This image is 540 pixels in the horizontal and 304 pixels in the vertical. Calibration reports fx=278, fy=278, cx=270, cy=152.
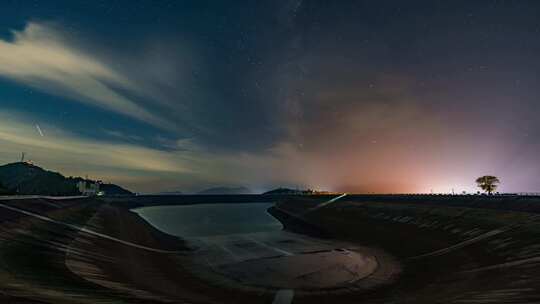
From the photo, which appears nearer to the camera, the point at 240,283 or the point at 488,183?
the point at 240,283

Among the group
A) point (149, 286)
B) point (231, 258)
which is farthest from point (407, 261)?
point (149, 286)

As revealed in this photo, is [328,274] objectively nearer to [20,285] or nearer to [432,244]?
[432,244]

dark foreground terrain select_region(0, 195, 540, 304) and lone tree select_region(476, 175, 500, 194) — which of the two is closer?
dark foreground terrain select_region(0, 195, 540, 304)

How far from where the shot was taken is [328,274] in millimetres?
39062

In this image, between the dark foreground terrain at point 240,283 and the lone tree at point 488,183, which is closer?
the dark foreground terrain at point 240,283

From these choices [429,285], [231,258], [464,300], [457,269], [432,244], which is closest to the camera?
[464,300]

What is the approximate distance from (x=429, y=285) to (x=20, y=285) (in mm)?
38783

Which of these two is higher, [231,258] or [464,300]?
[464,300]

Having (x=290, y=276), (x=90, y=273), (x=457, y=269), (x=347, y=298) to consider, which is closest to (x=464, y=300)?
(x=347, y=298)

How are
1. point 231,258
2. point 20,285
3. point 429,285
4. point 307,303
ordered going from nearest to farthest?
point 20,285 < point 307,303 < point 429,285 < point 231,258

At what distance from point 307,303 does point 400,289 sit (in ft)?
40.6

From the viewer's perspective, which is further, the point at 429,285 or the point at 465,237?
the point at 465,237

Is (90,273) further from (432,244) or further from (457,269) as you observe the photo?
(432,244)

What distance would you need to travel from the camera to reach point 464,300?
2178 cm
